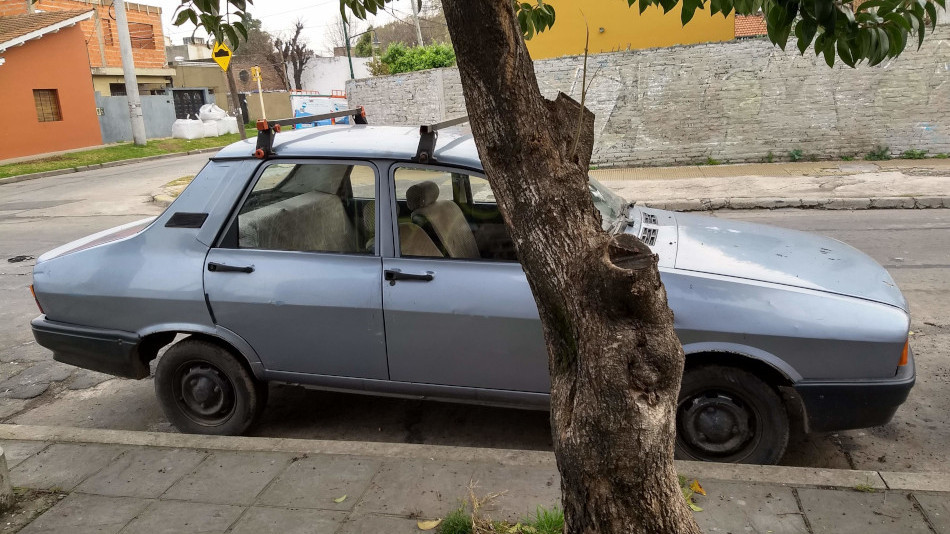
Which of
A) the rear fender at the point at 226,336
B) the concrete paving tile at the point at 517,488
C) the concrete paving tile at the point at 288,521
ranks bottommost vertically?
the concrete paving tile at the point at 288,521

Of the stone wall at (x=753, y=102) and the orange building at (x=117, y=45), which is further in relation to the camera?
the orange building at (x=117, y=45)

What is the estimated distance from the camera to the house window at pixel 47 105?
29359 mm

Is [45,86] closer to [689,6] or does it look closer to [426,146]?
[426,146]

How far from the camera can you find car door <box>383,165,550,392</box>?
393 centimetres

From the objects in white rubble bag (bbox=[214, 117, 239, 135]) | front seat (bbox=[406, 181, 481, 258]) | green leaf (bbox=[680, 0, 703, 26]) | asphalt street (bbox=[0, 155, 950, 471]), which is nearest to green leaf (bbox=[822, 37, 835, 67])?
green leaf (bbox=[680, 0, 703, 26])

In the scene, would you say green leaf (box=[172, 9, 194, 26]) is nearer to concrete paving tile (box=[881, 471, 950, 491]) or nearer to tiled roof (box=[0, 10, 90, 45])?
concrete paving tile (box=[881, 471, 950, 491])

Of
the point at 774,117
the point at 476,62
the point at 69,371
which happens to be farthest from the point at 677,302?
the point at 774,117

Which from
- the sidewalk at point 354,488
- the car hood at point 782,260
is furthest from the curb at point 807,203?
the sidewalk at point 354,488

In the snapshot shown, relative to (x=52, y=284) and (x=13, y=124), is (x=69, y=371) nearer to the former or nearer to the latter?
(x=52, y=284)

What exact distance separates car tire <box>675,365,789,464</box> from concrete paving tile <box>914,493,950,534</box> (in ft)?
2.09

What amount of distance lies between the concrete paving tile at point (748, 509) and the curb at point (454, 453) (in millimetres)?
77

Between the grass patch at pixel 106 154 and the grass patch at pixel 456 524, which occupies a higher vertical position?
the grass patch at pixel 106 154

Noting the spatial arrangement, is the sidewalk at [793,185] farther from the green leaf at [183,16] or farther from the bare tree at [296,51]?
the bare tree at [296,51]

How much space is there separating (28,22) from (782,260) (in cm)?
3412
